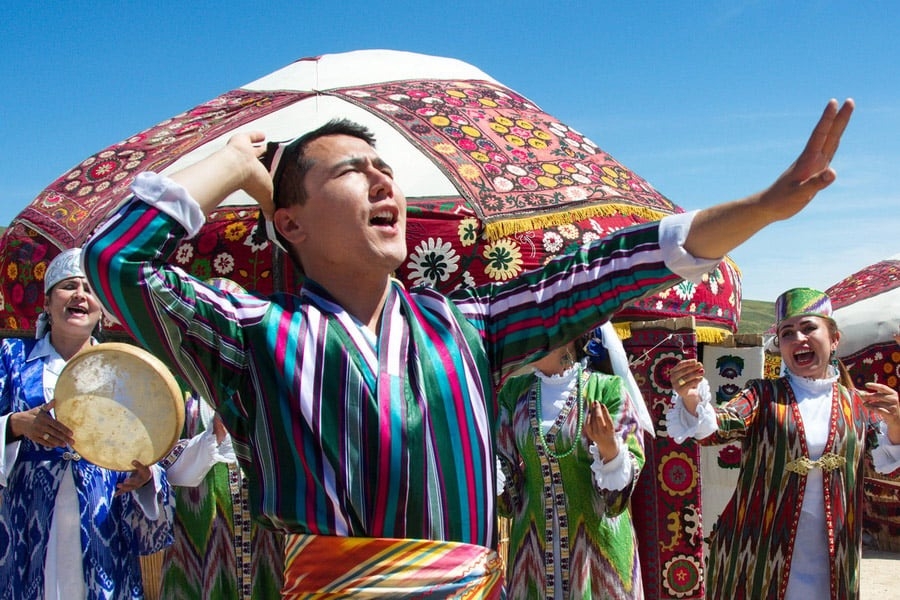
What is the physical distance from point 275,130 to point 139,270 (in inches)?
177

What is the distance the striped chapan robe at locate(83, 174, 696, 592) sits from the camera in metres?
1.68

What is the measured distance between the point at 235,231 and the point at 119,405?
83.2 inches

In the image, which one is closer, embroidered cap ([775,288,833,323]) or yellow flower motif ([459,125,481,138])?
embroidered cap ([775,288,833,323])

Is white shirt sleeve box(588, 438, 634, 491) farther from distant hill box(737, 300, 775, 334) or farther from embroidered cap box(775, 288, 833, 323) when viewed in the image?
distant hill box(737, 300, 775, 334)

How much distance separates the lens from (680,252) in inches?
65.5

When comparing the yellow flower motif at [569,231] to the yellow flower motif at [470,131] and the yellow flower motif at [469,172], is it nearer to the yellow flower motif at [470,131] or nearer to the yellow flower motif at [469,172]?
the yellow flower motif at [469,172]

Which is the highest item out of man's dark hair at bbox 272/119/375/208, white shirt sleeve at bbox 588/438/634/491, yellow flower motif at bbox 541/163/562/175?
yellow flower motif at bbox 541/163/562/175

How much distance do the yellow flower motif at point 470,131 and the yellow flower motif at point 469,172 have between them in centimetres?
36

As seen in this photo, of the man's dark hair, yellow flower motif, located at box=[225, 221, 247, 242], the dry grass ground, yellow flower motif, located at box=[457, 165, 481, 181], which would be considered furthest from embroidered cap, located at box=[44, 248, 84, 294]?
the dry grass ground

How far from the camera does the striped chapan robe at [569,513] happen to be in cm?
405

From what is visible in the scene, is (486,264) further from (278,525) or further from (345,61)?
(278,525)

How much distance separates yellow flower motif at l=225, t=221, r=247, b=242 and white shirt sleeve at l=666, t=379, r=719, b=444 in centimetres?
243

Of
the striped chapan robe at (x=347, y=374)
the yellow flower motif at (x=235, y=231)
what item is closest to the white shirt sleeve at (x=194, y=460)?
the yellow flower motif at (x=235, y=231)

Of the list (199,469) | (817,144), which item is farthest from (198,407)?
(817,144)
